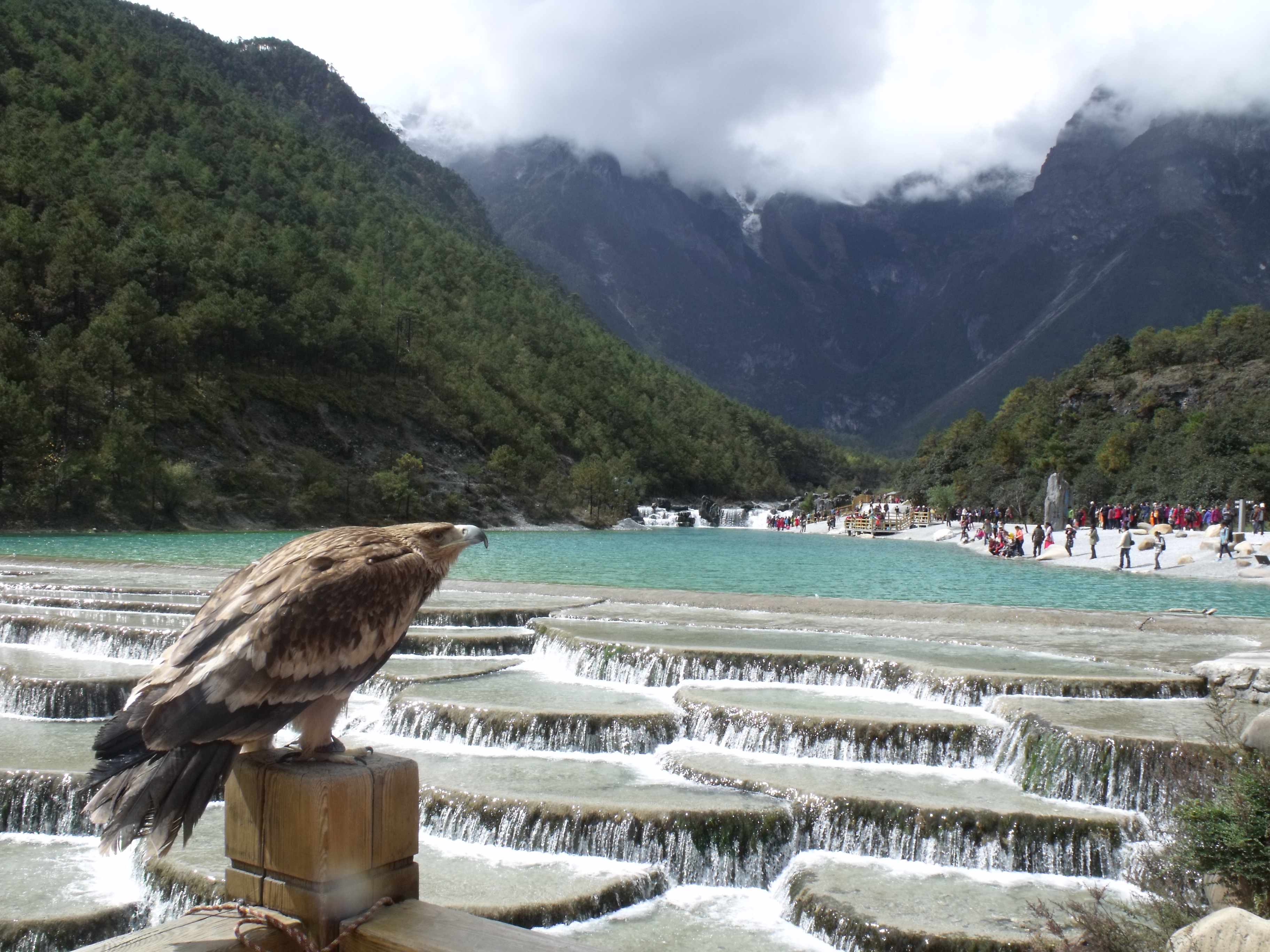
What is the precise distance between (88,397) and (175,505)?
7.88 m

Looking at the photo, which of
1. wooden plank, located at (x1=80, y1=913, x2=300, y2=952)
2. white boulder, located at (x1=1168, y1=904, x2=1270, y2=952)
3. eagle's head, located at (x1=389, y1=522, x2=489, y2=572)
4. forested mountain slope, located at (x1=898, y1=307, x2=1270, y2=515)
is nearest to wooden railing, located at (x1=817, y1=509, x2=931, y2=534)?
forested mountain slope, located at (x1=898, y1=307, x2=1270, y2=515)

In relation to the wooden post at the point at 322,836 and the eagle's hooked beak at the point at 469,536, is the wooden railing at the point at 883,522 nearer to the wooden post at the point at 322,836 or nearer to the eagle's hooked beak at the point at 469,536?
the eagle's hooked beak at the point at 469,536

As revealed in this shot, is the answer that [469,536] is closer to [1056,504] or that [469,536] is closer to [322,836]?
[322,836]

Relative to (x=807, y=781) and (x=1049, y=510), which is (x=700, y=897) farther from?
(x=1049, y=510)

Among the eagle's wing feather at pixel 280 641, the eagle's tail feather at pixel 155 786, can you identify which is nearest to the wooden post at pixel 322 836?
the eagle's tail feather at pixel 155 786

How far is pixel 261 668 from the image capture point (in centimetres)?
288

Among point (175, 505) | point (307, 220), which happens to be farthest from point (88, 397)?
point (307, 220)

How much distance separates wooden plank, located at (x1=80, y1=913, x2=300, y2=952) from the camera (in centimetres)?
221

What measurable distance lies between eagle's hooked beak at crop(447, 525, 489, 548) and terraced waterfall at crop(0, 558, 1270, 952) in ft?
13.9

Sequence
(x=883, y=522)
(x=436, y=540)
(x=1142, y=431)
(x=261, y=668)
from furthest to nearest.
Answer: (x=1142, y=431)
(x=883, y=522)
(x=436, y=540)
(x=261, y=668)

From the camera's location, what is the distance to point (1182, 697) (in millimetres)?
11844

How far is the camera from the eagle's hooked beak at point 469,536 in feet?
11.7

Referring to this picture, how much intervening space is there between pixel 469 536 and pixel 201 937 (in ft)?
5.45

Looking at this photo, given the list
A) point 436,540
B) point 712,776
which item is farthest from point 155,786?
point 712,776
